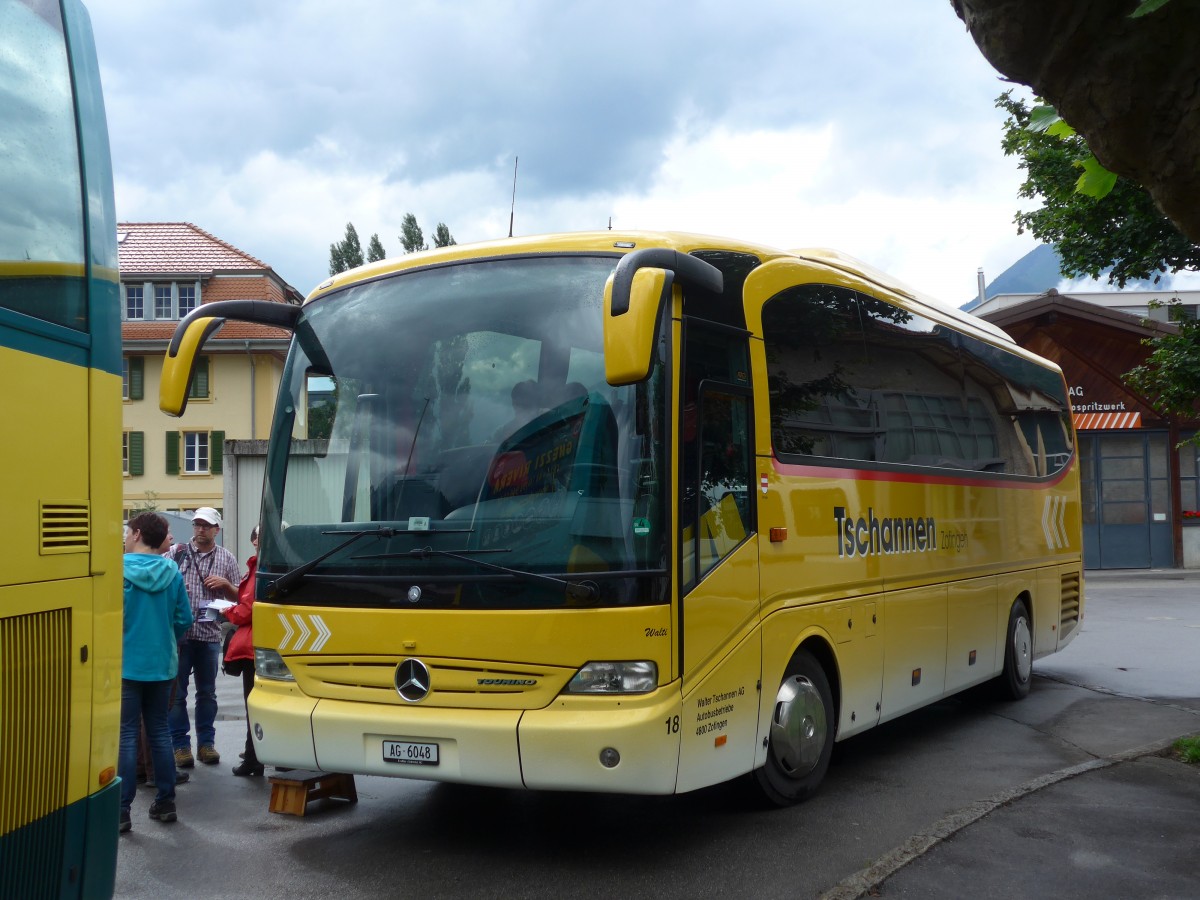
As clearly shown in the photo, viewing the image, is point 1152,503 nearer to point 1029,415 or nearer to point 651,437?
point 1029,415

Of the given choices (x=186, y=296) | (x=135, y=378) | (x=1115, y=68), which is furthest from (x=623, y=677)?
(x=186, y=296)

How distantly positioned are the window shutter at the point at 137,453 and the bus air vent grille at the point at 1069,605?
42.7 meters

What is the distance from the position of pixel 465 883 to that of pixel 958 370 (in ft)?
20.7

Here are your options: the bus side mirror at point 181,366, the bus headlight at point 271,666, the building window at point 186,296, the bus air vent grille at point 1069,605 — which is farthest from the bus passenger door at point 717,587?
the building window at point 186,296

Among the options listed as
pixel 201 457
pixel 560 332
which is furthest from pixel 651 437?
pixel 201 457

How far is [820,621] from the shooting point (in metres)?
7.29

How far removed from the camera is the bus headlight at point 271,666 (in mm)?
6430

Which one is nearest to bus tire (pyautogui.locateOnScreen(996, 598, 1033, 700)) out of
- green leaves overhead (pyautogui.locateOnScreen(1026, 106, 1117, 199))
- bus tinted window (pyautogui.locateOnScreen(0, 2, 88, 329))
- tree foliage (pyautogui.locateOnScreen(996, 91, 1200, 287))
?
tree foliage (pyautogui.locateOnScreen(996, 91, 1200, 287))

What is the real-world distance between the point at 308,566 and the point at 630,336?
7.74ft

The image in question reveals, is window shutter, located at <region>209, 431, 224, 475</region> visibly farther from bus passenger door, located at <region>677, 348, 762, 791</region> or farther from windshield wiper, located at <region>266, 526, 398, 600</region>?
bus passenger door, located at <region>677, 348, 762, 791</region>

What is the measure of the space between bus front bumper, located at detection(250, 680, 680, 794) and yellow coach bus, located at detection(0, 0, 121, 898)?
2.01m

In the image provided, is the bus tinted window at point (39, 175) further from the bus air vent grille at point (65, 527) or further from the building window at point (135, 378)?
the building window at point (135, 378)

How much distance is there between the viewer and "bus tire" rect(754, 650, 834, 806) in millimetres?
6828

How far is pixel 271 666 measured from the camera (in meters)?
6.50
